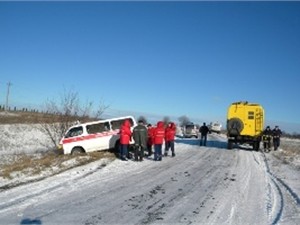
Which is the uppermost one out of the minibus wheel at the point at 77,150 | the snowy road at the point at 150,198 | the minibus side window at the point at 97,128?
the minibus side window at the point at 97,128

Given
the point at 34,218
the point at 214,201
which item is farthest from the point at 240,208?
the point at 34,218

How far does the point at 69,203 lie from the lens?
→ 1064 centimetres

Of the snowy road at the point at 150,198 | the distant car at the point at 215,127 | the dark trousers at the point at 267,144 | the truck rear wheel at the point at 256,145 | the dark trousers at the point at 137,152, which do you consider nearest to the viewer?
the snowy road at the point at 150,198

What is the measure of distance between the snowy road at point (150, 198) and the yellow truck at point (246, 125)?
13.6 m

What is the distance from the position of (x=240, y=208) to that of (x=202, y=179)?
4.72 meters

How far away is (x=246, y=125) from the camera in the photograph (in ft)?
102

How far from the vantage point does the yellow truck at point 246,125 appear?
31016 mm

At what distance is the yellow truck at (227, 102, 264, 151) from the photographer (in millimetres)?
31016

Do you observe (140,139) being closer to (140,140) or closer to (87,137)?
(140,140)

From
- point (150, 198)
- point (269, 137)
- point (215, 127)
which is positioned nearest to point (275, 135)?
point (269, 137)

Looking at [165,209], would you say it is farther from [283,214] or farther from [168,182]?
[168,182]

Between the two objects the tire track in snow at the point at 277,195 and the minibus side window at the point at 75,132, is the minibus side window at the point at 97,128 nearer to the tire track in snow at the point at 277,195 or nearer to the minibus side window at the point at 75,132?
the minibus side window at the point at 75,132

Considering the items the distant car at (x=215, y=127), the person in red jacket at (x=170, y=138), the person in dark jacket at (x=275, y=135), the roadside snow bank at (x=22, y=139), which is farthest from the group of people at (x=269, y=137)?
the distant car at (x=215, y=127)

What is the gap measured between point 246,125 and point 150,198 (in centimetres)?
2072
